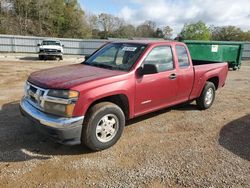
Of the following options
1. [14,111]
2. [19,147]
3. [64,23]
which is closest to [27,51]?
[64,23]

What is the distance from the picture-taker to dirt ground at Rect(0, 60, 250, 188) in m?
3.28

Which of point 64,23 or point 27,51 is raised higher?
point 64,23

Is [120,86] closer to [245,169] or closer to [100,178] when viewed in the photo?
[100,178]

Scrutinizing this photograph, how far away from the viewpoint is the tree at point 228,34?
55.7m

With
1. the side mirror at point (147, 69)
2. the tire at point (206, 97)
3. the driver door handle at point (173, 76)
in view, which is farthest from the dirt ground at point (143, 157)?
the side mirror at point (147, 69)

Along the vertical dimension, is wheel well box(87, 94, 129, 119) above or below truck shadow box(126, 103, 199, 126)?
above

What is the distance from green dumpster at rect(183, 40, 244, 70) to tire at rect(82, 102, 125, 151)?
43.3 feet

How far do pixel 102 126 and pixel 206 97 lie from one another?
3.42 meters

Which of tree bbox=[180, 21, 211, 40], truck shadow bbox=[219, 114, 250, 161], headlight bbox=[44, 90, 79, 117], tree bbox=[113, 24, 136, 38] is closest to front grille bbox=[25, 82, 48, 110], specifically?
headlight bbox=[44, 90, 79, 117]

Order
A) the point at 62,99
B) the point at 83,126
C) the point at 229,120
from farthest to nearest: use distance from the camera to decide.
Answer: the point at 229,120 → the point at 83,126 → the point at 62,99

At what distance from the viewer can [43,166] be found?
3547 millimetres

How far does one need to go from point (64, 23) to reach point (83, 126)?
4301cm

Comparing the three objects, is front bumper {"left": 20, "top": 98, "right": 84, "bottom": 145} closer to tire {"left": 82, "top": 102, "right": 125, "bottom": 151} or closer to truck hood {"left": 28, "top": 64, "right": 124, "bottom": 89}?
tire {"left": 82, "top": 102, "right": 125, "bottom": 151}

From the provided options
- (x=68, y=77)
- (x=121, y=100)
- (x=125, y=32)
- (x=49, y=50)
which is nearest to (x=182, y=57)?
(x=121, y=100)
